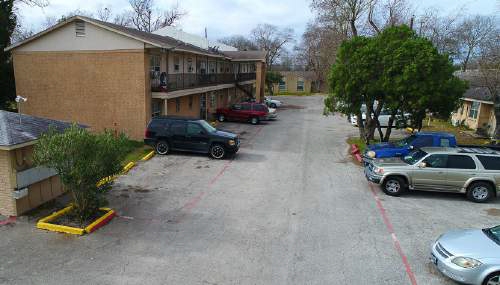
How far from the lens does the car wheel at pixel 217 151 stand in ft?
58.5

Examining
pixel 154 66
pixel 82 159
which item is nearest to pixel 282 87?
pixel 154 66

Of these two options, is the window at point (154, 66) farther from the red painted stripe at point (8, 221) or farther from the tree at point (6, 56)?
the red painted stripe at point (8, 221)

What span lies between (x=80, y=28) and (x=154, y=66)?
4400mm

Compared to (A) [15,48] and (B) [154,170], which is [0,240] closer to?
(B) [154,170]

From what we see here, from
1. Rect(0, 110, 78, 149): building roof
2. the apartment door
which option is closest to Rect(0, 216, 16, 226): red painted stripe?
Rect(0, 110, 78, 149): building roof

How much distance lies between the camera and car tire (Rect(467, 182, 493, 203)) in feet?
41.6

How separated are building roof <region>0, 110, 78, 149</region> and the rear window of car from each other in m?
13.9

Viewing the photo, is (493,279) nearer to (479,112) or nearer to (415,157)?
(415,157)

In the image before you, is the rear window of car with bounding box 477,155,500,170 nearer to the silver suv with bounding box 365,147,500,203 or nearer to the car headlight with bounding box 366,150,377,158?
the silver suv with bounding box 365,147,500,203

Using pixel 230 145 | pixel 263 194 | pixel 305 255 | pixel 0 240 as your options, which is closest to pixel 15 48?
pixel 230 145

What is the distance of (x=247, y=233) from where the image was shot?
984 centimetres

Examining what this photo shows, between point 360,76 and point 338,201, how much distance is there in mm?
8448

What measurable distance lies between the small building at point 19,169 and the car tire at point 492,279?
11.0 meters

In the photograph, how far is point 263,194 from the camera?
13.1 metres
